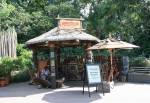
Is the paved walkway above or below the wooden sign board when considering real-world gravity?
below

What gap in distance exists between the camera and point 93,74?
53.4 ft

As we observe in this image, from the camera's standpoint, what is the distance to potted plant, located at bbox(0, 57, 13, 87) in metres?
22.2

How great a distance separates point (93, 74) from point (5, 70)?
838 cm

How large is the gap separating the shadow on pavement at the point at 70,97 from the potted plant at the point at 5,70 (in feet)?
18.6

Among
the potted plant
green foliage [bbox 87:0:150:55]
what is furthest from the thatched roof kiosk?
green foliage [bbox 87:0:150:55]

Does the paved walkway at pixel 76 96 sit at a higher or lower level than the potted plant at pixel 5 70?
lower

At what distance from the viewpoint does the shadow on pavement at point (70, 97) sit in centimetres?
1473

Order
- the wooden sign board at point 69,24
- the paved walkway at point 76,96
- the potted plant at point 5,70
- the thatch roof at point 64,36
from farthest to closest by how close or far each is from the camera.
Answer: the potted plant at point 5,70, the wooden sign board at point 69,24, the thatch roof at point 64,36, the paved walkway at point 76,96

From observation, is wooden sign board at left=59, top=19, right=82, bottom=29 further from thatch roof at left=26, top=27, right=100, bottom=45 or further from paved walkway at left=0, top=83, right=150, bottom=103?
paved walkway at left=0, top=83, right=150, bottom=103

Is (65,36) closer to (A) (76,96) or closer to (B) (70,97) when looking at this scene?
(A) (76,96)

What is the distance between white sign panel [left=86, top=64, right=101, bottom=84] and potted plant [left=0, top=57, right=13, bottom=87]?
7.54 m

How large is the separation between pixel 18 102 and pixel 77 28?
7.18 meters

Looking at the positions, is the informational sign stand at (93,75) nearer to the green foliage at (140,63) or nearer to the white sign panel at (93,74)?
the white sign panel at (93,74)

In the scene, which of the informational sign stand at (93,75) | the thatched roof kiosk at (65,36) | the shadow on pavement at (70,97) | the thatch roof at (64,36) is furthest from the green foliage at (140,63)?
the informational sign stand at (93,75)
